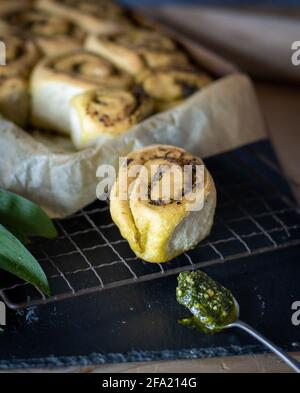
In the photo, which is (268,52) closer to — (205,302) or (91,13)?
(91,13)

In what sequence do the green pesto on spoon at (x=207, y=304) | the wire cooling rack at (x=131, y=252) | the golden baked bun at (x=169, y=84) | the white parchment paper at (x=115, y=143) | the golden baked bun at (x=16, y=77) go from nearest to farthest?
the green pesto on spoon at (x=207, y=304), the wire cooling rack at (x=131, y=252), the white parchment paper at (x=115, y=143), the golden baked bun at (x=16, y=77), the golden baked bun at (x=169, y=84)

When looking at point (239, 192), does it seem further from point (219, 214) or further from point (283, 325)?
point (283, 325)

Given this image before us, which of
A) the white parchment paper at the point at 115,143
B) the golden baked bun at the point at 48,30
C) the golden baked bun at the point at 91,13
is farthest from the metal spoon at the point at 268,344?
the golden baked bun at the point at 91,13

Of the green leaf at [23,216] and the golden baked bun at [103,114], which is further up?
the golden baked bun at [103,114]

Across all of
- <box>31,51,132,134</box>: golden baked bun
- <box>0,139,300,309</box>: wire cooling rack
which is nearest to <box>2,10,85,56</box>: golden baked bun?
<box>31,51,132,134</box>: golden baked bun

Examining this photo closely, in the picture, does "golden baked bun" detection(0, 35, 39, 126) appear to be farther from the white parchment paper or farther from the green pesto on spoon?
the green pesto on spoon

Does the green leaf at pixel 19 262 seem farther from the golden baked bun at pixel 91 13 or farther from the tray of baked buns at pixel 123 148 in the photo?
the golden baked bun at pixel 91 13

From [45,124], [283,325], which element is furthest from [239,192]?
[45,124]
